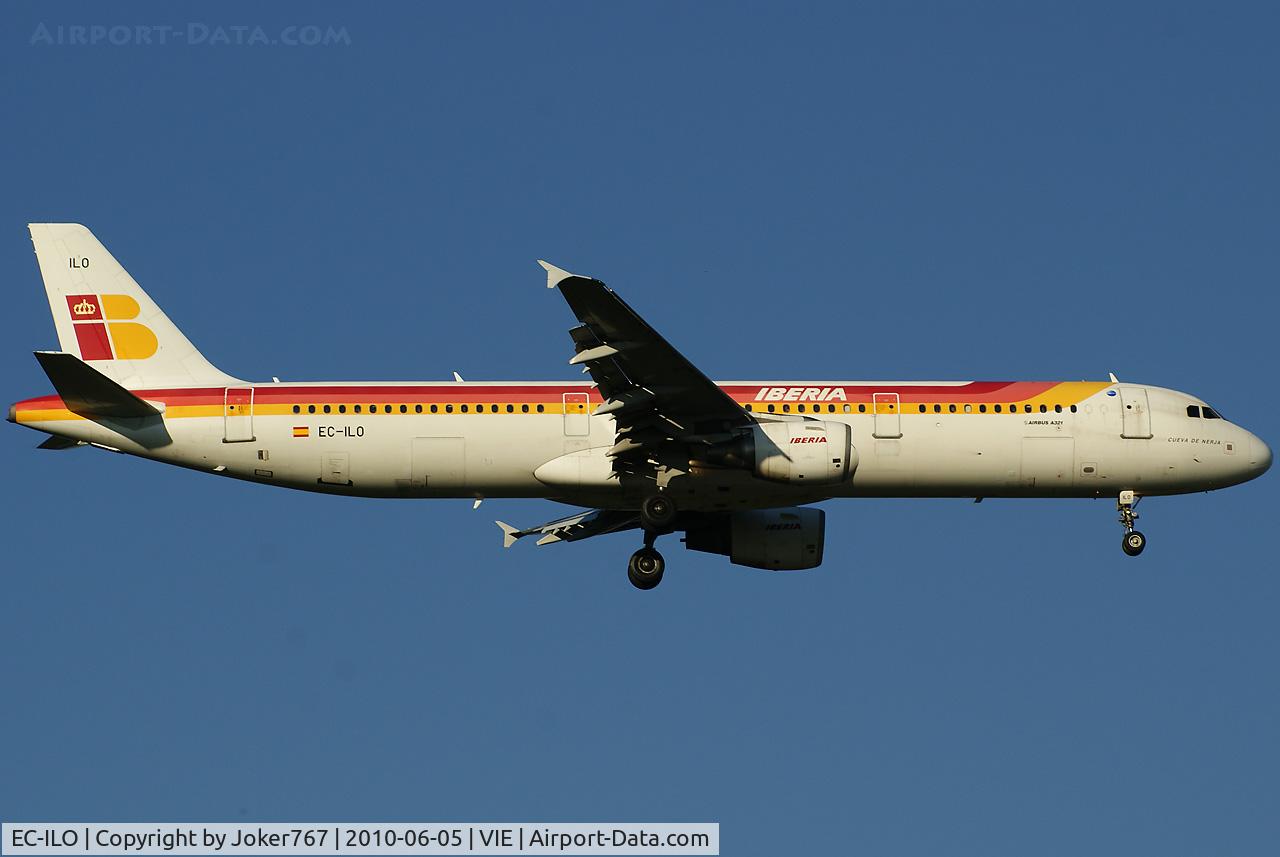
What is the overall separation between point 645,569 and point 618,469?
10.8ft

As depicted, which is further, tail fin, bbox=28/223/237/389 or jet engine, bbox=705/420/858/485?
tail fin, bbox=28/223/237/389

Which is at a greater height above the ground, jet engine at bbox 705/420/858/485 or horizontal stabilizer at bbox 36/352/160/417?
horizontal stabilizer at bbox 36/352/160/417

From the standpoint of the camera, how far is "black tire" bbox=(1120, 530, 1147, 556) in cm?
4497

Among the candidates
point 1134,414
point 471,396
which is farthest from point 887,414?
point 471,396

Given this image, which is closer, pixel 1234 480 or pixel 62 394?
pixel 62 394

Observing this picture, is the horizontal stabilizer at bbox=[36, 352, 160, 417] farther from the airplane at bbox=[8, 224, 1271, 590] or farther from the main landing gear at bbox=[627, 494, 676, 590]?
the main landing gear at bbox=[627, 494, 676, 590]

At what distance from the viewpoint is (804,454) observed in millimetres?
40875

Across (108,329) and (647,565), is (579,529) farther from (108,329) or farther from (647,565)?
(108,329)

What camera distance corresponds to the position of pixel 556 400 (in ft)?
141

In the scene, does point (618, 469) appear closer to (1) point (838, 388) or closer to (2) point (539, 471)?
(2) point (539, 471)

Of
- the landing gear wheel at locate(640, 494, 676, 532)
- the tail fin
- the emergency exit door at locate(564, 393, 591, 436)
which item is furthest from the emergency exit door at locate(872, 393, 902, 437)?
the tail fin

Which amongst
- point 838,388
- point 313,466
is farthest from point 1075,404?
point 313,466

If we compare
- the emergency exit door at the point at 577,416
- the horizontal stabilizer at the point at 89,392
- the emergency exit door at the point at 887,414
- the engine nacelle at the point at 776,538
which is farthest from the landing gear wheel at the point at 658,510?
the horizontal stabilizer at the point at 89,392

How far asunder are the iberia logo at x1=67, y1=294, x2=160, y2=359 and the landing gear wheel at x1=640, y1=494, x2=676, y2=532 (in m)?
13.0
